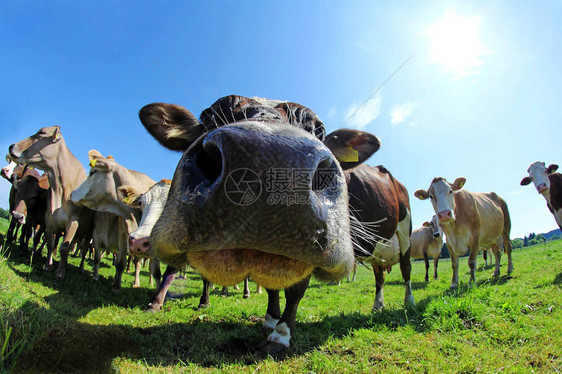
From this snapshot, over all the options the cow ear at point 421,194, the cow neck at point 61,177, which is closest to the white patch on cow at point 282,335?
the cow neck at point 61,177

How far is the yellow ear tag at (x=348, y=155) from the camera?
Answer: 367 centimetres

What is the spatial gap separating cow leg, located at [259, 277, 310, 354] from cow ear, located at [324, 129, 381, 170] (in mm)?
1595

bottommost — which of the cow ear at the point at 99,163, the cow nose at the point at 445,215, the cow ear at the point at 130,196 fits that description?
the cow ear at the point at 130,196

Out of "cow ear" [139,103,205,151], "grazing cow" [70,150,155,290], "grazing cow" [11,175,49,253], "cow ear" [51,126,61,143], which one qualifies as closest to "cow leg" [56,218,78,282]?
"grazing cow" [70,150,155,290]

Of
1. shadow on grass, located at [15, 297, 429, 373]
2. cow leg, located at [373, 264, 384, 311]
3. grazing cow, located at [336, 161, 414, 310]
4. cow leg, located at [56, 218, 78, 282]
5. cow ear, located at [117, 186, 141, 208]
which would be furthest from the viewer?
cow leg, located at [56, 218, 78, 282]

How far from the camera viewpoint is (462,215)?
832 centimetres

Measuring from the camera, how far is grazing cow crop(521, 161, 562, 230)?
9016 mm

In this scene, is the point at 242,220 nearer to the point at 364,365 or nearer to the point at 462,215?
the point at 364,365

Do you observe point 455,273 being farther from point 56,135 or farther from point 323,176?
→ point 56,135

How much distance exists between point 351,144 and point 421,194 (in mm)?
6095

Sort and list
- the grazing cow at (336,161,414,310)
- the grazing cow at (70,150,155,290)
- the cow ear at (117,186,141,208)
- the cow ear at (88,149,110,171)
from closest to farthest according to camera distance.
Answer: the grazing cow at (336,161,414,310)
the cow ear at (117,186,141,208)
the grazing cow at (70,150,155,290)
the cow ear at (88,149,110,171)

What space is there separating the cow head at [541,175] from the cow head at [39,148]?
1454 centimetres

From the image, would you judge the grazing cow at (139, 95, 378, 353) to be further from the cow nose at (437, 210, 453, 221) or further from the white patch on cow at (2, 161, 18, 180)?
the white patch on cow at (2, 161, 18, 180)

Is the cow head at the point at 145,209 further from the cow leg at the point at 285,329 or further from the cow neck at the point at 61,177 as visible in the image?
the cow neck at the point at 61,177
